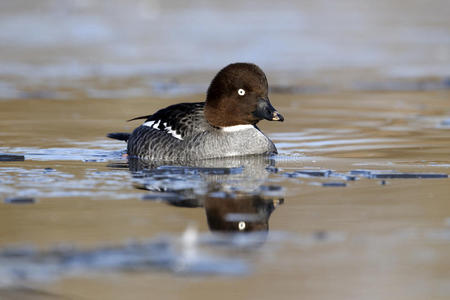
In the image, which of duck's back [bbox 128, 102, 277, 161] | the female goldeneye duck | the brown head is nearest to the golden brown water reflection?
duck's back [bbox 128, 102, 277, 161]

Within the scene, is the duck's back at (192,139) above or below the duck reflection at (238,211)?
above

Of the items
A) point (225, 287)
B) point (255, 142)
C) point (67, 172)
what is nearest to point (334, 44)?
point (255, 142)

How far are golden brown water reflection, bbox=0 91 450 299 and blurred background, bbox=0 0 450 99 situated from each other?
14.6 ft

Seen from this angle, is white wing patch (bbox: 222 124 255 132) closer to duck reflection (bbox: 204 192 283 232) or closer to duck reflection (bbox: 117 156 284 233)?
duck reflection (bbox: 117 156 284 233)

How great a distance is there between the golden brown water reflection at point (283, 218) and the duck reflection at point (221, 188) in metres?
0.06

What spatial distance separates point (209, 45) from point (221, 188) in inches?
495

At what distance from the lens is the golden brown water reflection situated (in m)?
4.62

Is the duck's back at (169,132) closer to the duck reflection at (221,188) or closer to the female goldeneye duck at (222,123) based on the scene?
the female goldeneye duck at (222,123)

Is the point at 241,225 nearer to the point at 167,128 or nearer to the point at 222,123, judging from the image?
the point at 222,123

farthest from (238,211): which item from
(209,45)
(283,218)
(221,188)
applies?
(209,45)

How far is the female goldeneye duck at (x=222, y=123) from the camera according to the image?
9.12 meters

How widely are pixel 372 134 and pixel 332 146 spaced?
44.1 inches

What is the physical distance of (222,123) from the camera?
9.39 m

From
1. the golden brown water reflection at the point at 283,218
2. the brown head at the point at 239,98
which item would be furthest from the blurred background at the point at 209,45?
the brown head at the point at 239,98
